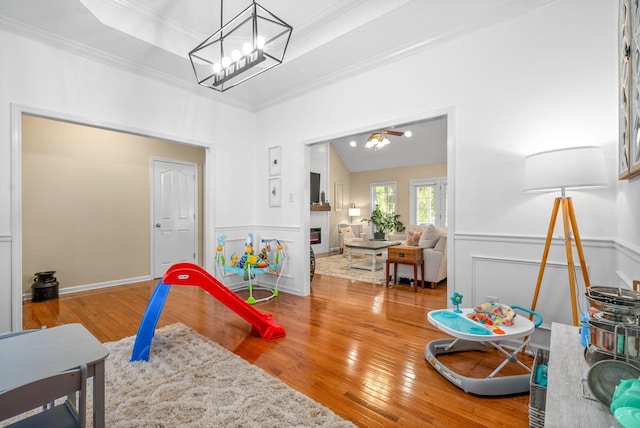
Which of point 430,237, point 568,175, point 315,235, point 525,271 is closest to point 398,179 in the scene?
point 315,235

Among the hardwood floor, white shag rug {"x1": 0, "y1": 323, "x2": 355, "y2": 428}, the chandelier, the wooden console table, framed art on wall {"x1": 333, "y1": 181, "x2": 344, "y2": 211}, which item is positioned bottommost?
the hardwood floor

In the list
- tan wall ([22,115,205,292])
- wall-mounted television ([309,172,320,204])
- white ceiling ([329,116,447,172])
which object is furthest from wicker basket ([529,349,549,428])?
wall-mounted television ([309,172,320,204])

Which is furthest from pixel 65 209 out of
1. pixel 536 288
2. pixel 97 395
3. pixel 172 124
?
pixel 536 288

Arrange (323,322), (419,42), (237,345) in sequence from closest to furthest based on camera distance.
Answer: (237,345), (419,42), (323,322)

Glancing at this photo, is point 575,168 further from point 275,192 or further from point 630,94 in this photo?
point 275,192

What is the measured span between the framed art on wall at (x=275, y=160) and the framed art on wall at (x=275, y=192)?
12 centimetres

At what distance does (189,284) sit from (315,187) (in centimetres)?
641

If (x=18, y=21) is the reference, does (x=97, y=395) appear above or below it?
below

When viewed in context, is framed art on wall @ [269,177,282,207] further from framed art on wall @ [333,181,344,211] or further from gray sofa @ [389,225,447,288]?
framed art on wall @ [333,181,344,211]

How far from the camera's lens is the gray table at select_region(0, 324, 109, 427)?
A: 102cm

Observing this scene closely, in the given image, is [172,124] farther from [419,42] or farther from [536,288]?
[536,288]

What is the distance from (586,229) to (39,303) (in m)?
6.09

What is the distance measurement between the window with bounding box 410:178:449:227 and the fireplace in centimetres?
283

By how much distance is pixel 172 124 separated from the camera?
12.9 feet
